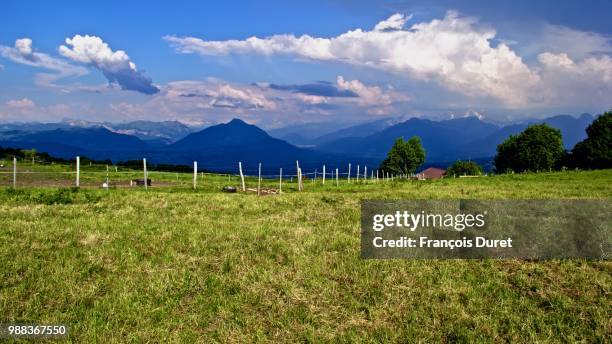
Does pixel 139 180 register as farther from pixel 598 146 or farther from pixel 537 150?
pixel 598 146

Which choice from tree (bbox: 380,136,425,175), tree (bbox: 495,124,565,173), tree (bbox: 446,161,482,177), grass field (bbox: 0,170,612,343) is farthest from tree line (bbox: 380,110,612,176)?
grass field (bbox: 0,170,612,343)

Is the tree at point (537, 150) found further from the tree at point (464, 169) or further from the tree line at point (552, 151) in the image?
the tree at point (464, 169)

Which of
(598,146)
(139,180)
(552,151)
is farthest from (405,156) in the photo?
(139,180)

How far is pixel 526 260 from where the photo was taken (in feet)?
37.6

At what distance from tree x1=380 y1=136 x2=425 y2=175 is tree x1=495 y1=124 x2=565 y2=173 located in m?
32.4

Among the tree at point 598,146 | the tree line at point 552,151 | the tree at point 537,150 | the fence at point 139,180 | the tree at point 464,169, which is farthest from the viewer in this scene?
the tree at point 464,169

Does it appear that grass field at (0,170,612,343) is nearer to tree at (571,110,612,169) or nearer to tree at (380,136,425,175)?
tree at (571,110,612,169)

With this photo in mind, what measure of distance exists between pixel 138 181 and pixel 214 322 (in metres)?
54.8

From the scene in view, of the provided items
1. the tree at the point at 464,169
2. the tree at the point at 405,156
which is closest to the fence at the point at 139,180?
the tree at the point at 405,156

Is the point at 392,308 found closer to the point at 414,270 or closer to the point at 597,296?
the point at 414,270

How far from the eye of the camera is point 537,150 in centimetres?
10969

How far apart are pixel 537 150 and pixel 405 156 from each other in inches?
1638

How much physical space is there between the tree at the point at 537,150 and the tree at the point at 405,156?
32399 mm

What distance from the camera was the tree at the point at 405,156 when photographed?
5600 inches
